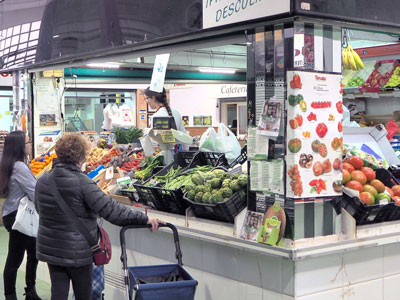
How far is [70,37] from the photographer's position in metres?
6.34

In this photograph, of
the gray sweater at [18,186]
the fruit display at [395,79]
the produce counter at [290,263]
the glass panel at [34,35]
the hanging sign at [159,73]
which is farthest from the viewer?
the fruit display at [395,79]

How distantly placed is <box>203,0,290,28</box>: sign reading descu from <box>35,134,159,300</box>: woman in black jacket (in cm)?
128

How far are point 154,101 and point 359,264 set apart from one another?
335 centimetres

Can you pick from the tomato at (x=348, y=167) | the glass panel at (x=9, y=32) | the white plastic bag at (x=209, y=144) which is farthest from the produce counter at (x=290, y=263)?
the glass panel at (x=9, y=32)

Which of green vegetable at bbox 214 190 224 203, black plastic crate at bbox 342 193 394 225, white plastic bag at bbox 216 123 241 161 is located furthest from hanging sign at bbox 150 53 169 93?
black plastic crate at bbox 342 193 394 225

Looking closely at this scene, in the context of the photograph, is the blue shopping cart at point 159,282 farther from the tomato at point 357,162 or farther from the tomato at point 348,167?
the tomato at point 357,162

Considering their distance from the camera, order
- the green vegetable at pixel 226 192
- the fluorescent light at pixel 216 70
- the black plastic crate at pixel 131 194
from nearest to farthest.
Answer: the green vegetable at pixel 226 192 → the black plastic crate at pixel 131 194 → the fluorescent light at pixel 216 70

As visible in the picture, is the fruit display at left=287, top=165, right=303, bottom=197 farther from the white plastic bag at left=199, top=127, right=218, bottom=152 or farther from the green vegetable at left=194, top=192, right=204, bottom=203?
the white plastic bag at left=199, top=127, right=218, bottom=152

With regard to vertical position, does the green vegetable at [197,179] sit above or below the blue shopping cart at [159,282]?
above

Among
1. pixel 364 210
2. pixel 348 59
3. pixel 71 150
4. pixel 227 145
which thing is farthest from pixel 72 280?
pixel 348 59

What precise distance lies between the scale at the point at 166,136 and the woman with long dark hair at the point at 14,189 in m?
1.28

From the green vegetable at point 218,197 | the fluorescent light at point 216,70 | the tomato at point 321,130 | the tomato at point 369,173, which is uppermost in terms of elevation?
the fluorescent light at point 216,70

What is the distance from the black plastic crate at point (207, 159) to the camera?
5152 millimetres

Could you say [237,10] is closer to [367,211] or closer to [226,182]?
[226,182]
